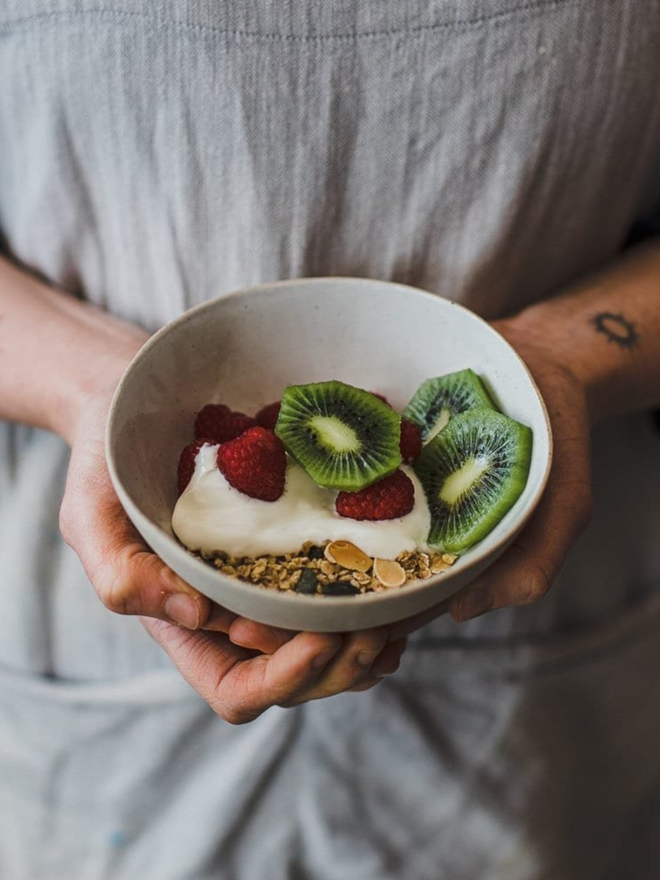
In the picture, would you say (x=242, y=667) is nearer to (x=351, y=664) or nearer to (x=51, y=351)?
(x=351, y=664)

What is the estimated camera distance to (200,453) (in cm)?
74

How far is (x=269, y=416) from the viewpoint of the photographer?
81 centimetres

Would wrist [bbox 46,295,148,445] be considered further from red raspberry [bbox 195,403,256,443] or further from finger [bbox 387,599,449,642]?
finger [bbox 387,599,449,642]

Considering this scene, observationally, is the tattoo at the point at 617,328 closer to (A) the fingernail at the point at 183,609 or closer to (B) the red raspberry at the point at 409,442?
(B) the red raspberry at the point at 409,442

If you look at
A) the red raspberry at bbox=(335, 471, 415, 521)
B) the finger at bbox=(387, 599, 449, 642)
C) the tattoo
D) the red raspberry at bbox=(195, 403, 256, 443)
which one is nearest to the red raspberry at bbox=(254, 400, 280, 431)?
the red raspberry at bbox=(195, 403, 256, 443)

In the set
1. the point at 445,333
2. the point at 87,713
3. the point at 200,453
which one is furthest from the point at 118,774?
the point at 445,333

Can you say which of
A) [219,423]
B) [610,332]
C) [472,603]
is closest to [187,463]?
[219,423]

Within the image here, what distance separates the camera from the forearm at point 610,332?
902 millimetres

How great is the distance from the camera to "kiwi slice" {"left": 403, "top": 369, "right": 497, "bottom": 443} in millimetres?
780

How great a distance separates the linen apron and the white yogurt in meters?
0.28

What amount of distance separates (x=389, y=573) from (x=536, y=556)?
0.47 ft

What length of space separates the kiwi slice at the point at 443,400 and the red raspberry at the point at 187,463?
21 cm

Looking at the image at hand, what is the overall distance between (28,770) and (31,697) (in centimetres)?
9

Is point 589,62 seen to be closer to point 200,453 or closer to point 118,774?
point 200,453
